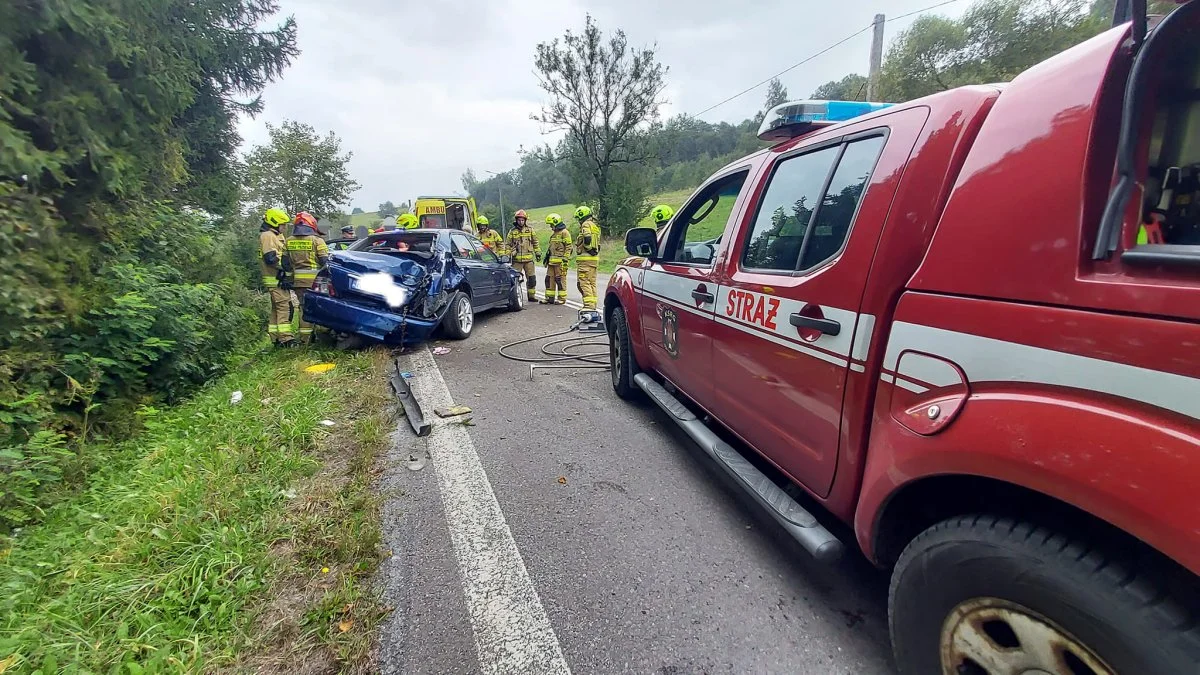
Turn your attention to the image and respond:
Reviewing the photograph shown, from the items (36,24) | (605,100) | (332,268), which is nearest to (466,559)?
→ (332,268)

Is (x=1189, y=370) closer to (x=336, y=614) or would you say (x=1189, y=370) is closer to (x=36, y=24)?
(x=336, y=614)

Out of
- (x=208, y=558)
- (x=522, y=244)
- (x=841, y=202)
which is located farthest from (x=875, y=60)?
(x=208, y=558)

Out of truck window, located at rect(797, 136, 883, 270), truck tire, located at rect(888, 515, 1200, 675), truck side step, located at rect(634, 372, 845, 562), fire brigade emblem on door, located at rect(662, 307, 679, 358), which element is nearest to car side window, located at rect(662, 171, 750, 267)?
fire brigade emblem on door, located at rect(662, 307, 679, 358)

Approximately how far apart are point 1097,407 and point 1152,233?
0.52m

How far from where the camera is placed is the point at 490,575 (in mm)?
2223

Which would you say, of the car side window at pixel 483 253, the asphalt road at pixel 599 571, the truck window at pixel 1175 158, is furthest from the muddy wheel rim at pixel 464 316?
the truck window at pixel 1175 158

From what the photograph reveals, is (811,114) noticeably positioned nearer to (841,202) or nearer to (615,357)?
(841,202)

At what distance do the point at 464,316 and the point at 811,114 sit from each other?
5501mm

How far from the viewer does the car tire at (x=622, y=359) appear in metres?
4.14

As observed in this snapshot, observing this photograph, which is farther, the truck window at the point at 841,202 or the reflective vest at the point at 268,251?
the reflective vest at the point at 268,251

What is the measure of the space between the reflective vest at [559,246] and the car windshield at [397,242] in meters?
2.79

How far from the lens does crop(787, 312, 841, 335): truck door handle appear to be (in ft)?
5.57

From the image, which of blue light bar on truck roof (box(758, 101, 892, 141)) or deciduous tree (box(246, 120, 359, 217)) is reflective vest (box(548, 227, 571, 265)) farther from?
deciduous tree (box(246, 120, 359, 217))

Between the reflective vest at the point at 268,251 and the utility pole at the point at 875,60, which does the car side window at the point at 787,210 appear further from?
the utility pole at the point at 875,60
